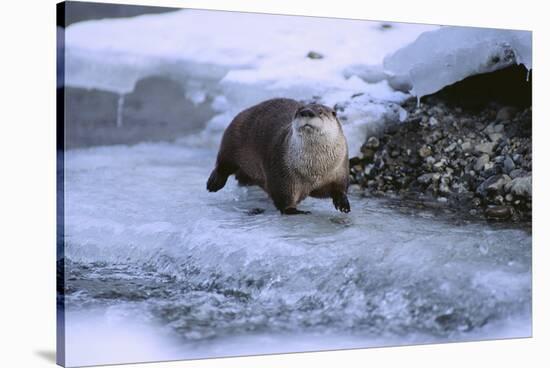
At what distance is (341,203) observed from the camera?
4270 millimetres

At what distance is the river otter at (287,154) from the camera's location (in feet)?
13.4

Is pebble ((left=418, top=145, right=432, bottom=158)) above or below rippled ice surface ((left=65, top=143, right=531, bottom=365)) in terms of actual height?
above

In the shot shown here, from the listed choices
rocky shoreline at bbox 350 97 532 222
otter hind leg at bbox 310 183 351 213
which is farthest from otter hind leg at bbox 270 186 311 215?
rocky shoreline at bbox 350 97 532 222

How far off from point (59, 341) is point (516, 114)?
2.40 metres

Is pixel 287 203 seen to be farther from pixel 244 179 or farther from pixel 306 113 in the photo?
pixel 306 113

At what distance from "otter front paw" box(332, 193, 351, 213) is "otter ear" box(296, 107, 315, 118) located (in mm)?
494

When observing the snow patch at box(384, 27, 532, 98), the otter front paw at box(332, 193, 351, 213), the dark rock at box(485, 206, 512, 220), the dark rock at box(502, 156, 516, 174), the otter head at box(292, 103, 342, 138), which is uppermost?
the snow patch at box(384, 27, 532, 98)

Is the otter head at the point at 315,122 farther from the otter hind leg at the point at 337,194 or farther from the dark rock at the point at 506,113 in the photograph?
the dark rock at the point at 506,113

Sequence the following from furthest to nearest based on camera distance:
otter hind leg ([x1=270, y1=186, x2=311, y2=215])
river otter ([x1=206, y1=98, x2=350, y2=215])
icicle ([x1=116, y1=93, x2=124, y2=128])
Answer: otter hind leg ([x1=270, y1=186, x2=311, y2=215]) → river otter ([x1=206, y1=98, x2=350, y2=215]) → icicle ([x1=116, y1=93, x2=124, y2=128])

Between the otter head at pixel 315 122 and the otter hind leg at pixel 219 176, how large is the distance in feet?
1.43

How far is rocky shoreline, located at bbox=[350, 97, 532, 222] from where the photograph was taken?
440cm

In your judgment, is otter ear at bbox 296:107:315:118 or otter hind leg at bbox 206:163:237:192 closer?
otter ear at bbox 296:107:315:118

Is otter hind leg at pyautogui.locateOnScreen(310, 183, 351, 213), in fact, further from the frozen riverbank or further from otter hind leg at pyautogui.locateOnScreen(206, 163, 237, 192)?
otter hind leg at pyautogui.locateOnScreen(206, 163, 237, 192)

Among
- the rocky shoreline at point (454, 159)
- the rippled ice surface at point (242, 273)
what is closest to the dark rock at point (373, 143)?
the rocky shoreline at point (454, 159)
